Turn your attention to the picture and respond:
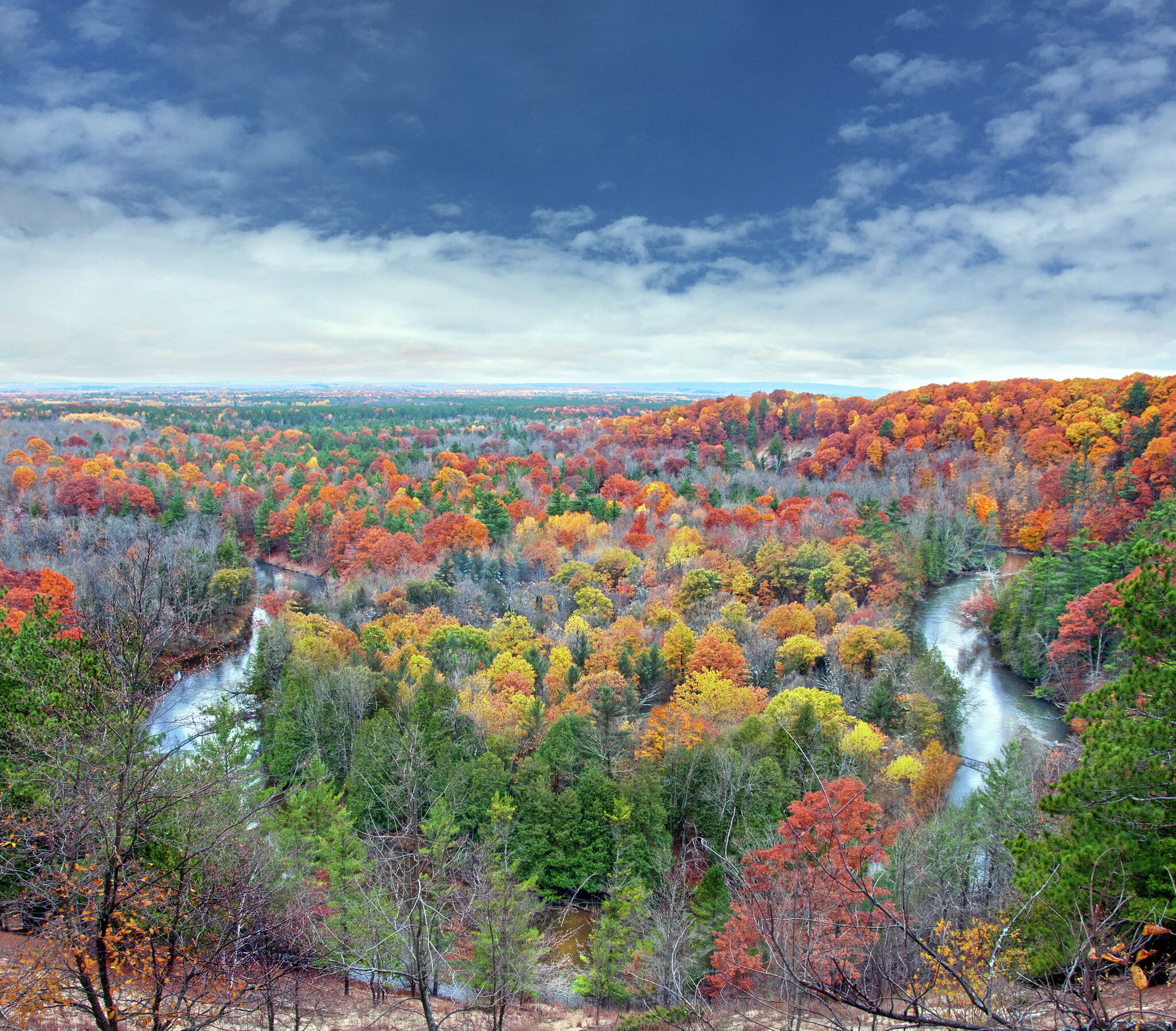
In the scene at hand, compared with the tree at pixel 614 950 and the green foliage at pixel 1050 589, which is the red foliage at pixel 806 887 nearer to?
the tree at pixel 614 950

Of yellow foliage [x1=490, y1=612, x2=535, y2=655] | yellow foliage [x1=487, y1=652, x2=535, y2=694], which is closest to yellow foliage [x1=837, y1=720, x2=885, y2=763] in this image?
yellow foliage [x1=487, y1=652, x2=535, y2=694]

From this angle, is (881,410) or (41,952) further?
(881,410)

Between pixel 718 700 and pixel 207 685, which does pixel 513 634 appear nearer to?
pixel 718 700

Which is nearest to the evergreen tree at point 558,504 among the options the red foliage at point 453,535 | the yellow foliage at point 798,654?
the red foliage at point 453,535

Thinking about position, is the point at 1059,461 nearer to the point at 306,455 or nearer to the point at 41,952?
the point at 41,952

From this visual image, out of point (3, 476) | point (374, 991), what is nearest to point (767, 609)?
point (374, 991)

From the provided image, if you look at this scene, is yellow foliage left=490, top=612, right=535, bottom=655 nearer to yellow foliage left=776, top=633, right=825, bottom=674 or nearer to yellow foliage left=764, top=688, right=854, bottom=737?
yellow foliage left=764, top=688, right=854, bottom=737
